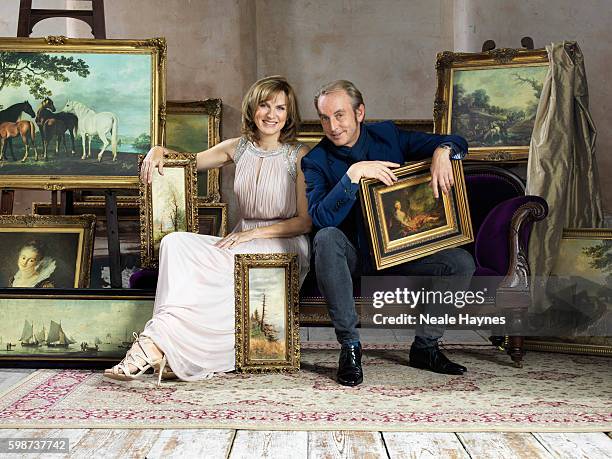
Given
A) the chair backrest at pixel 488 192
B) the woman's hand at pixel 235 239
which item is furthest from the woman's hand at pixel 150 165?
the chair backrest at pixel 488 192

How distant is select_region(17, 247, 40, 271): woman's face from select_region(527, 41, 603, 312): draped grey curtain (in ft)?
9.65

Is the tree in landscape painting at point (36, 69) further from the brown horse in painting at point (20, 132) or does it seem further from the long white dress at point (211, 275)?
the long white dress at point (211, 275)

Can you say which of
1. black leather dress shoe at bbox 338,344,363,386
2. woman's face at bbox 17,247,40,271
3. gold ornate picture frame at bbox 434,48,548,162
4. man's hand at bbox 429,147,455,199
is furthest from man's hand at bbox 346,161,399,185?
woman's face at bbox 17,247,40,271

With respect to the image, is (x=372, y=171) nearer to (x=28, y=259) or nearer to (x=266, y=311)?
(x=266, y=311)

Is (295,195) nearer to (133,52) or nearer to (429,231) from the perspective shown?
(429,231)

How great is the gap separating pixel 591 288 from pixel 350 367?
1538 mm

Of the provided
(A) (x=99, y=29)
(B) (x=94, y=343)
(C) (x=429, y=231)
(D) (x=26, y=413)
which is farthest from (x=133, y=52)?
(D) (x=26, y=413)

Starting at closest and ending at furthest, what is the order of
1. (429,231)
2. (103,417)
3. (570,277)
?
(103,417) < (429,231) < (570,277)

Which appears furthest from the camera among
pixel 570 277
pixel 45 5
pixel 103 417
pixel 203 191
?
pixel 45 5

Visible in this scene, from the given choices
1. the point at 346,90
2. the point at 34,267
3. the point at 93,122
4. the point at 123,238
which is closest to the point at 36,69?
the point at 93,122

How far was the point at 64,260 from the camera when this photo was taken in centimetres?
519

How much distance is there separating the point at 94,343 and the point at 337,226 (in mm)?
1301

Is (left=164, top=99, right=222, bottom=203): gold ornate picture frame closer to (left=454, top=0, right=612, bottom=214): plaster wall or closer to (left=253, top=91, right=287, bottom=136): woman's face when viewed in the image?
(left=454, top=0, right=612, bottom=214): plaster wall

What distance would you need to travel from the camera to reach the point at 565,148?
5277 mm
